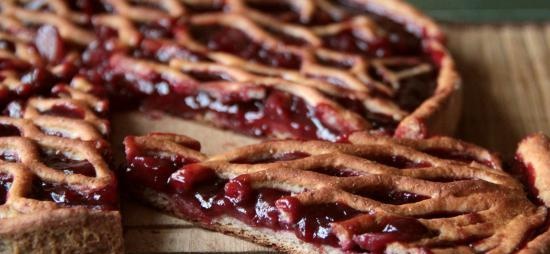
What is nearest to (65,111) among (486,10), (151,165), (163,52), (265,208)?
(151,165)

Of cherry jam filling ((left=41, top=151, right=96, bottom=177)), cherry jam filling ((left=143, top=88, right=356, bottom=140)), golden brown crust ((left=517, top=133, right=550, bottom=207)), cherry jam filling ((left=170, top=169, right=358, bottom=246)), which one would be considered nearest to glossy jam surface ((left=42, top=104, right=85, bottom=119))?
cherry jam filling ((left=41, top=151, right=96, bottom=177))

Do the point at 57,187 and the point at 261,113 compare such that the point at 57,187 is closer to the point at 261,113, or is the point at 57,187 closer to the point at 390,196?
the point at 261,113

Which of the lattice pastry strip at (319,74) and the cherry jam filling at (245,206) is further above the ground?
the lattice pastry strip at (319,74)

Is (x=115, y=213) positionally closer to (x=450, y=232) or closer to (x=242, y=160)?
(x=242, y=160)

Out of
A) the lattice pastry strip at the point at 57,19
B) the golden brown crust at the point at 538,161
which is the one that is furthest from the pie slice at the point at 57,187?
the golden brown crust at the point at 538,161

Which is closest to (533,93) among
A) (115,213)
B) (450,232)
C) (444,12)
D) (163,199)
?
(444,12)

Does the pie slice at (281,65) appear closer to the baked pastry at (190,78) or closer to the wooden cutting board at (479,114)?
the baked pastry at (190,78)
